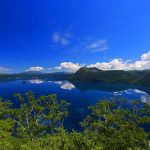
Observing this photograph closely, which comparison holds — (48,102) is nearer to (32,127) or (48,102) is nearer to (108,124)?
(32,127)

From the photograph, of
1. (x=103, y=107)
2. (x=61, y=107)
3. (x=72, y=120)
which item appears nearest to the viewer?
(x=103, y=107)

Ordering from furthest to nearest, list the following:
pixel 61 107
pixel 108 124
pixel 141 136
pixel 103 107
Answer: pixel 61 107
pixel 103 107
pixel 108 124
pixel 141 136

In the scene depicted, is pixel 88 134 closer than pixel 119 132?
No

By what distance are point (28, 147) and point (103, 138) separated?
57.4 ft

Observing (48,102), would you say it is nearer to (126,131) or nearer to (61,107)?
(61,107)

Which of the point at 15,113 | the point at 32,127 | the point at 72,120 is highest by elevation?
the point at 15,113

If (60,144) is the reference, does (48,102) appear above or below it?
above

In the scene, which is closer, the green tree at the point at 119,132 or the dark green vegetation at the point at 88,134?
the dark green vegetation at the point at 88,134

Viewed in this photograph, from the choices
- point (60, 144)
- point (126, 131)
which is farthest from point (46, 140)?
point (126, 131)

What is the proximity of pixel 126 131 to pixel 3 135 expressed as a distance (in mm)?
27106

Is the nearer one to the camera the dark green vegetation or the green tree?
the dark green vegetation

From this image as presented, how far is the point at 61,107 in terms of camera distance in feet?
204

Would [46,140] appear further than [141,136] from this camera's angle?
No

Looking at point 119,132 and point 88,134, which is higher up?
point 119,132
